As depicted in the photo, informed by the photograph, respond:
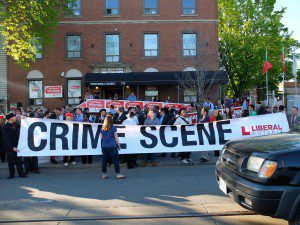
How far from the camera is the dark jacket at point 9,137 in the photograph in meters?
9.45

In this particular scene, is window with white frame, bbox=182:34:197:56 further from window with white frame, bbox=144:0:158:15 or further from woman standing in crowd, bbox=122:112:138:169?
woman standing in crowd, bbox=122:112:138:169

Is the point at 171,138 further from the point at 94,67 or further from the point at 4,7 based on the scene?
the point at 94,67

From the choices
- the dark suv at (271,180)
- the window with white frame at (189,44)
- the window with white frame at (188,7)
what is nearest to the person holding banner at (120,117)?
the dark suv at (271,180)

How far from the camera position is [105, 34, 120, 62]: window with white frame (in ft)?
89.4

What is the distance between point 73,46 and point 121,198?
73.3ft

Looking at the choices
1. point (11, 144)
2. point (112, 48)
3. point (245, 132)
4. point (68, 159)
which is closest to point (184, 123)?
point (245, 132)

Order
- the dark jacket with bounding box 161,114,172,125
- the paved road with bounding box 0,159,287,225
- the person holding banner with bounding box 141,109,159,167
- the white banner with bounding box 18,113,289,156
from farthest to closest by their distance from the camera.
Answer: the dark jacket with bounding box 161,114,172,125
the person holding banner with bounding box 141,109,159,167
the white banner with bounding box 18,113,289,156
the paved road with bounding box 0,159,287,225

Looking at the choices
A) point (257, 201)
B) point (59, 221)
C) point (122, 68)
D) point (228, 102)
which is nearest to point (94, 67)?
point (122, 68)

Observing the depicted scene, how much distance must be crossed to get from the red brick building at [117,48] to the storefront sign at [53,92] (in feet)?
0.27

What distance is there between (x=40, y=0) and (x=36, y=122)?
1199 cm

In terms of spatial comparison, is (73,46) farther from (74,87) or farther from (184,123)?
(184,123)

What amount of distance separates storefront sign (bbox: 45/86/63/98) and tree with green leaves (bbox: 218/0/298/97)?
1908 cm

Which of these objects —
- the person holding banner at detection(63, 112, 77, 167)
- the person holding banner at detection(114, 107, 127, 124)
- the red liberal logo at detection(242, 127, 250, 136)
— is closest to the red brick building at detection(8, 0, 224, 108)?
the person holding banner at detection(114, 107, 127, 124)

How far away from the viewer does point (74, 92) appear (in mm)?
27078
